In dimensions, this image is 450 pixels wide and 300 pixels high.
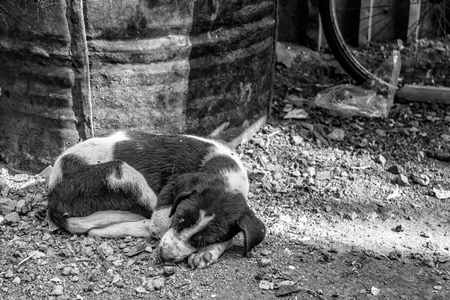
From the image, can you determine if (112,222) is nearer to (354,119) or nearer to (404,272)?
(404,272)

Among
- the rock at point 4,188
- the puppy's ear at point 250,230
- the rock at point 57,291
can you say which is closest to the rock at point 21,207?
the rock at point 4,188

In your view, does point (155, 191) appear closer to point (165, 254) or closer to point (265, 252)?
point (165, 254)

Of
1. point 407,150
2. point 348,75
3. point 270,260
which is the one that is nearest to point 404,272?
point 270,260

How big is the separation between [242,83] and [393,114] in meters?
1.69

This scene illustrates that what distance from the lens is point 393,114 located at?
6.37 m

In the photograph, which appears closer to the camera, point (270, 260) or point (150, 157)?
point (270, 260)

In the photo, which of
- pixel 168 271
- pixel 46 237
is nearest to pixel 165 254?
pixel 168 271

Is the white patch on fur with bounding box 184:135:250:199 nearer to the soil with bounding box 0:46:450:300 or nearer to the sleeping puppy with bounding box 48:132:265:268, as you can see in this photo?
the sleeping puppy with bounding box 48:132:265:268

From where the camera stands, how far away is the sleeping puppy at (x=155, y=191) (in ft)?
12.6

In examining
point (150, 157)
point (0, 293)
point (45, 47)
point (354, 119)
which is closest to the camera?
point (0, 293)

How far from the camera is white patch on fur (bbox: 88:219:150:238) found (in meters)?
4.20

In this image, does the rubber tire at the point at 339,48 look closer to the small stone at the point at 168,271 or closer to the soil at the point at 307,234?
the soil at the point at 307,234

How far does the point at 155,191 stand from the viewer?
4.33 m

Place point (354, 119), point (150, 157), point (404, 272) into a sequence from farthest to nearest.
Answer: point (354, 119)
point (150, 157)
point (404, 272)
